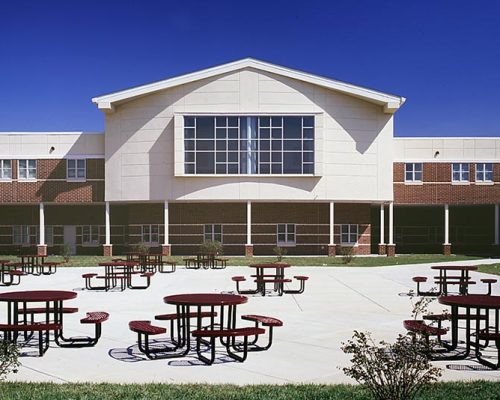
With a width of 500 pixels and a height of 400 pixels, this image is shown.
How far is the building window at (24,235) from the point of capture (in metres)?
45.2

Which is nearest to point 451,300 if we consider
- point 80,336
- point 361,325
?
point 361,325

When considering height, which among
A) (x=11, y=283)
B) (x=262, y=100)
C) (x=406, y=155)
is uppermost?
(x=262, y=100)

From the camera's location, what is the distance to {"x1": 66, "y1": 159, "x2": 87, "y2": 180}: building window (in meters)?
41.9

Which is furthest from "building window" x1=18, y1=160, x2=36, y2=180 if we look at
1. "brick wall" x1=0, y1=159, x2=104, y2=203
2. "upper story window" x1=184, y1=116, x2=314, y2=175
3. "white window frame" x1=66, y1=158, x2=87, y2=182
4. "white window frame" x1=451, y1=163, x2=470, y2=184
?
"white window frame" x1=451, y1=163, x2=470, y2=184

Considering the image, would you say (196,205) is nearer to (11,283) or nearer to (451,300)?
(11,283)

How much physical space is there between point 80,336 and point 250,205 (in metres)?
30.0

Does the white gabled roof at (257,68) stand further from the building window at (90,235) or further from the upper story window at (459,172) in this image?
the building window at (90,235)

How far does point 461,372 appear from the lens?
8469 mm

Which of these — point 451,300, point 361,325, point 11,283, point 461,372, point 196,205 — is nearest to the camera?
point 461,372

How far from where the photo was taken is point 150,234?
43500mm

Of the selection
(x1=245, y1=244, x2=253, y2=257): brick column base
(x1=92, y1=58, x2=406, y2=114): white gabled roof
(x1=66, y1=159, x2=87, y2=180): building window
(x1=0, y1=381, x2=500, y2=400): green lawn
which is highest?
(x1=92, y1=58, x2=406, y2=114): white gabled roof

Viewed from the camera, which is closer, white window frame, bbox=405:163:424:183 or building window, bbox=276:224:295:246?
building window, bbox=276:224:295:246

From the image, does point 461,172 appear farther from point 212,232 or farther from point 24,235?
point 24,235

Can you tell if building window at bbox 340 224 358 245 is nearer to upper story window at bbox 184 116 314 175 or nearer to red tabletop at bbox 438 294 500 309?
upper story window at bbox 184 116 314 175
